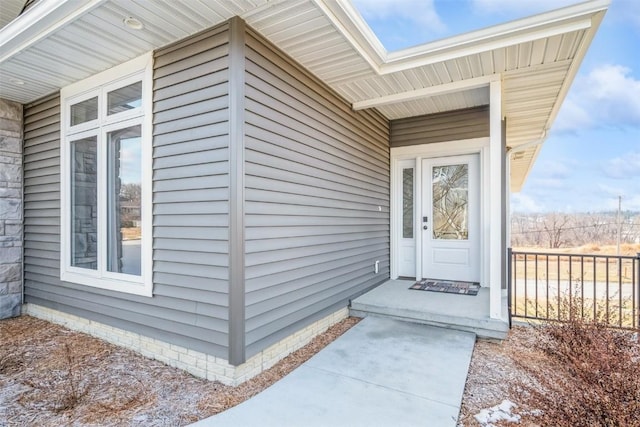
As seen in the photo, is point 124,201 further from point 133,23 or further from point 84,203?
point 133,23

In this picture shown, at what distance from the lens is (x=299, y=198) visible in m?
3.41

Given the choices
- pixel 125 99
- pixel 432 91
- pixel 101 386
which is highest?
pixel 432 91

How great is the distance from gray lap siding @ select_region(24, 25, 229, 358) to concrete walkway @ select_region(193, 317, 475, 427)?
67 centimetres

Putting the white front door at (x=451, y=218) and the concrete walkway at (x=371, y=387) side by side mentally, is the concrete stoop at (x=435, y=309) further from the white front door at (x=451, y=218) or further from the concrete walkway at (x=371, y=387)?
the white front door at (x=451, y=218)

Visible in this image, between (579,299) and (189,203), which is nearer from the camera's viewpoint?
(189,203)

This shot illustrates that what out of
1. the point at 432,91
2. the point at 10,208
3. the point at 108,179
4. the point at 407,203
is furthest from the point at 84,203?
the point at 407,203

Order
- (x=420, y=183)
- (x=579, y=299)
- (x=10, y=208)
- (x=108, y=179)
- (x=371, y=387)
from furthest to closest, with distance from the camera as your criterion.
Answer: (x=420, y=183) → (x=10, y=208) → (x=108, y=179) → (x=579, y=299) → (x=371, y=387)

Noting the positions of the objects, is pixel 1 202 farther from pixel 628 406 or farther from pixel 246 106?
pixel 628 406

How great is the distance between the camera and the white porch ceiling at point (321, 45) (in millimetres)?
2506

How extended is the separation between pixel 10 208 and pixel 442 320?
18.8ft

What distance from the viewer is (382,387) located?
2.49 meters

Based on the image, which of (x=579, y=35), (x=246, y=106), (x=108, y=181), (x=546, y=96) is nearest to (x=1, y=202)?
(x=108, y=181)

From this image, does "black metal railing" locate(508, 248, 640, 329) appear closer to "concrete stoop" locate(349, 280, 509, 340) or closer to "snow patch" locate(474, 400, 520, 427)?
"concrete stoop" locate(349, 280, 509, 340)

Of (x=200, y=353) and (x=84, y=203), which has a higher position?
(x=84, y=203)
